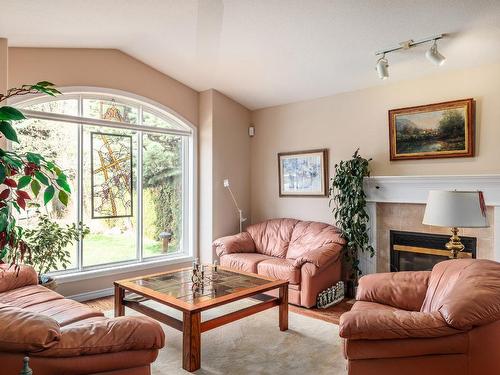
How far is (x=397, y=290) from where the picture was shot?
108 inches

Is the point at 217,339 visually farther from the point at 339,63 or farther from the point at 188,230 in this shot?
the point at 339,63

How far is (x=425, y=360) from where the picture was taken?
1.95 metres

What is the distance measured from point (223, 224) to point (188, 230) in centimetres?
55

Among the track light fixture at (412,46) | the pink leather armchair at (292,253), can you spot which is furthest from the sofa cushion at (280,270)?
the track light fixture at (412,46)

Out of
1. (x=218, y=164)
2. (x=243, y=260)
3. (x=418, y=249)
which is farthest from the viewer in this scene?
(x=218, y=164)

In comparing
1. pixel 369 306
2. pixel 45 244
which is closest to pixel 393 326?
pixel 369 306

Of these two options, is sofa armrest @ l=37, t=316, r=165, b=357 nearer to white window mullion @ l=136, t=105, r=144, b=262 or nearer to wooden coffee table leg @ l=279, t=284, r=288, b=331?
wooden coffee table leg @ l=279, t=284, r=288, b=331

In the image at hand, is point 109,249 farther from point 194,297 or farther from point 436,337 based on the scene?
point 436,337

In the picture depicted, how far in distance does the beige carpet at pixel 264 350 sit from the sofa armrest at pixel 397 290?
574 mm

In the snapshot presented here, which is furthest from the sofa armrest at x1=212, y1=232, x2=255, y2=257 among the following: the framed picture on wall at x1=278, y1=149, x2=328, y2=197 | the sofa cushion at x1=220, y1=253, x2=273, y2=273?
the framed picture on wall at x1=278, y1=149, x2=328, y2=197

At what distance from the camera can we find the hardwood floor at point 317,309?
381cm

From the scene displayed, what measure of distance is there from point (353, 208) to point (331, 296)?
1072 mm

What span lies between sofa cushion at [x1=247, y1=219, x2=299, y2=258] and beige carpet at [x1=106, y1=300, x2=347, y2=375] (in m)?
1.39

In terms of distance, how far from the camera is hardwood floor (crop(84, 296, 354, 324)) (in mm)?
3814
